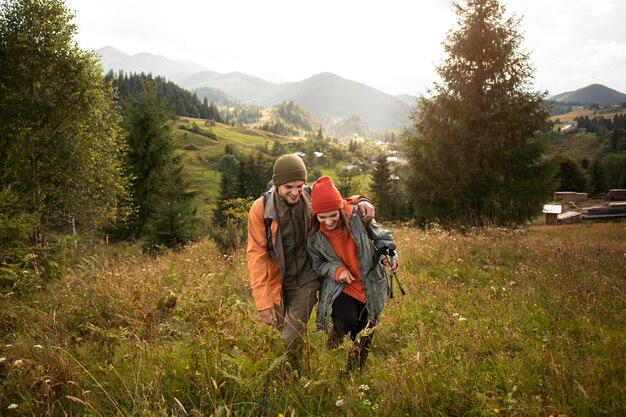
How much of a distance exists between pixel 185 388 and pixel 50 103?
13903mm

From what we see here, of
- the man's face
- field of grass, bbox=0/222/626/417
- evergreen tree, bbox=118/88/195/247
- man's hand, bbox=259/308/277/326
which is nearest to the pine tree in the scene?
evergreen tree, bbox=118/88/195/247

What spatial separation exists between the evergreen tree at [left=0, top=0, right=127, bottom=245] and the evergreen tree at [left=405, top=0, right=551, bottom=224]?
1469 centimetres

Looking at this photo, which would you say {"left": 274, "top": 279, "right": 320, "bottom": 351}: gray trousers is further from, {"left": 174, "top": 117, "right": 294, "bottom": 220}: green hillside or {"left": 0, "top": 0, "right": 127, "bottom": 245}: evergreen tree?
{"left": 174, "top": 117, "right": 294, "bottom": 220}: green hillside

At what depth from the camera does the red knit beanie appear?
3.18 meters

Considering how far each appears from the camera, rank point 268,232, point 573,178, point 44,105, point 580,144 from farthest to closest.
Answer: point 580,144 < point 573,178 < point 44,105 < point 268,232

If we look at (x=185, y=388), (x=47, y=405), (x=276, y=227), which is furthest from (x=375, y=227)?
(x=47, y=405)

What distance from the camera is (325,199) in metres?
3.19

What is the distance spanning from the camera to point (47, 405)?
271 cm

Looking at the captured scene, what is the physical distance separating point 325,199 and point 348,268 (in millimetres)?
780

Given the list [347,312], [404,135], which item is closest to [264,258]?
[347,312]

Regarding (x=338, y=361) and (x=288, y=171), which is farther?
(x=288, y=171)

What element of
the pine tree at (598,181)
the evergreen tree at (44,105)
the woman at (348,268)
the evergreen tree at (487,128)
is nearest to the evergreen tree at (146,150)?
the evergreen tree at (44,105)

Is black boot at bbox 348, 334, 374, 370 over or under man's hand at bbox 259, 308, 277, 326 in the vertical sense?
under

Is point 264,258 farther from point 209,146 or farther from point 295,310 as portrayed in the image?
point 209,146
